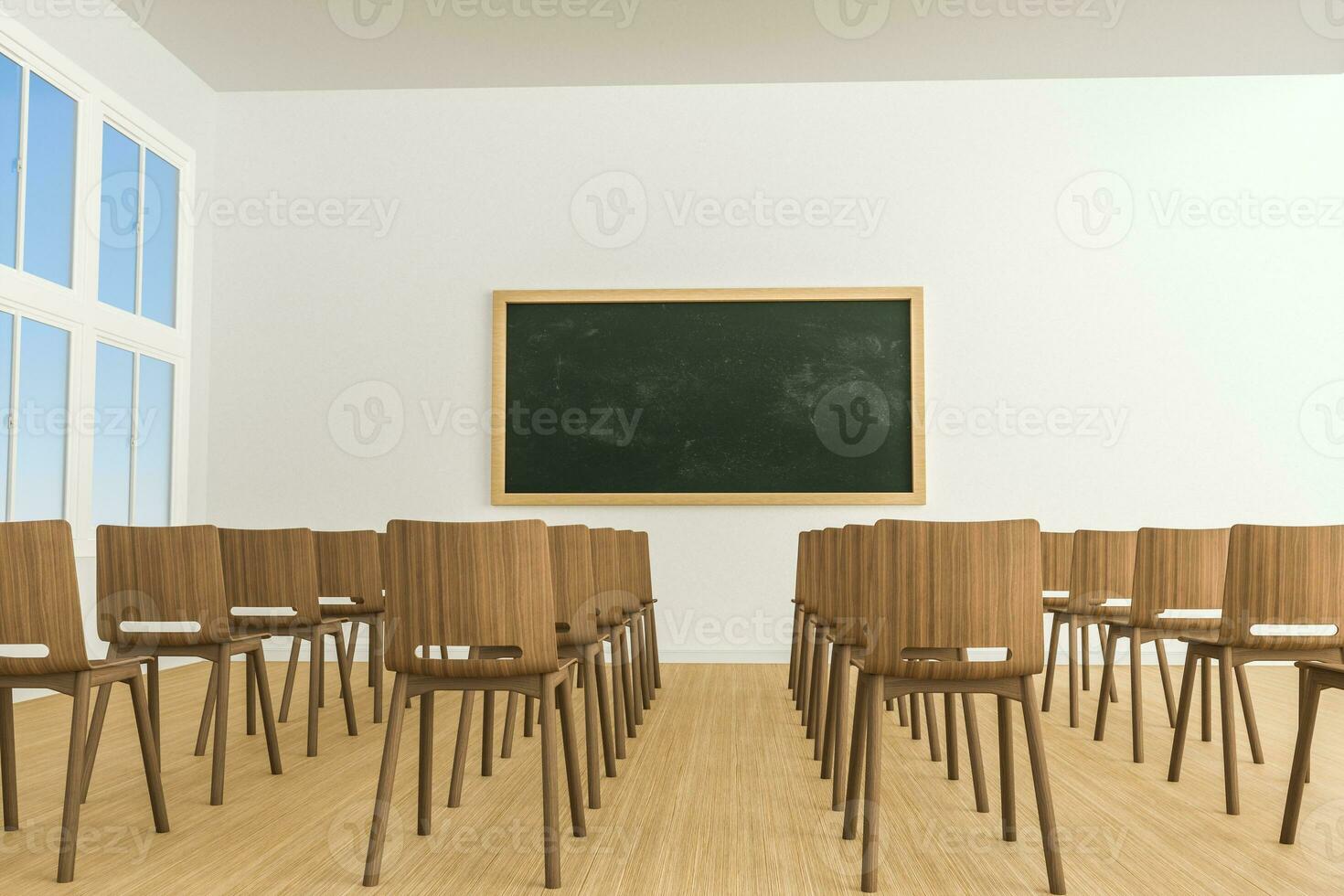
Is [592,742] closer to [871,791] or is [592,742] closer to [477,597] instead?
[477,597]

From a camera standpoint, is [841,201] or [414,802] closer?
[414,802]

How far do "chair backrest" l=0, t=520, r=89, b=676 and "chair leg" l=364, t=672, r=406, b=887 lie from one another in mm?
711

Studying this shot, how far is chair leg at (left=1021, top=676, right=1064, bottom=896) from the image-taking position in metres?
2.17

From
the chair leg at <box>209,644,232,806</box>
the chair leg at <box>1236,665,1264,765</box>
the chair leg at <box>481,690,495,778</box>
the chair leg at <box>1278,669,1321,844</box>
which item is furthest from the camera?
the chair leg at <box>1236,665,1264,765</box>

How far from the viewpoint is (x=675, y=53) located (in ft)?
20.6

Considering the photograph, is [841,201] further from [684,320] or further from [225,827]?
[225,827]

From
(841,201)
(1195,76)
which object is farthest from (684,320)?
(1195,76)

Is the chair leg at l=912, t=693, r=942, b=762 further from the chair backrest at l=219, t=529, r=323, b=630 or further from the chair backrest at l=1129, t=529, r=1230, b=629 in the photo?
the chair backrest at l=219, t=529, r=323, b=630

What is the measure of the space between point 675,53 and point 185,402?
380 centimetres

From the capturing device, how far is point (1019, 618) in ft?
7.34

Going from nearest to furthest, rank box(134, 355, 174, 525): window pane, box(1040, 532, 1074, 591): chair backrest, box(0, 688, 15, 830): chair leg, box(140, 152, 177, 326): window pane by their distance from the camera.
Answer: box(0, 688, 15, 830): chair leg → box(1040, 532, 1074, 591): chair backrest → box(134, 355, 174, 525): window pane → box(140, 152, 177, 326): window pane

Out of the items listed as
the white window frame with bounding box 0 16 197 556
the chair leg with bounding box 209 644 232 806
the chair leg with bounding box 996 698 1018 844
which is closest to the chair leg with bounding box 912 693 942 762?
the chair leg with bounding box 996 698 1018 844

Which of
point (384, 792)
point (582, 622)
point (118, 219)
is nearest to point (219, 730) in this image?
A: point (384, 792)

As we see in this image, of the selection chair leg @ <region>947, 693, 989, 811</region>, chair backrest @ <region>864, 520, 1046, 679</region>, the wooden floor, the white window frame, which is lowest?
the wooden floor
